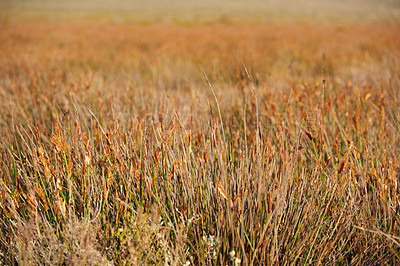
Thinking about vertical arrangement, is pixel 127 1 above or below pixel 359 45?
above

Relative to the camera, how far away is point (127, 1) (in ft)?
419

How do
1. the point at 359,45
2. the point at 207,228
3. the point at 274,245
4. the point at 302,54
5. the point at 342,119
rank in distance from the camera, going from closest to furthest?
the point at 274,245, the point at 207,228, the point at 342,119, the point at 302,54, the point at 359,45

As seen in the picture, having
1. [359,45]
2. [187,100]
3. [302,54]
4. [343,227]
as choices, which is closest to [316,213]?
[343,227]

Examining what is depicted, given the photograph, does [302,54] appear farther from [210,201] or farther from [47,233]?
[47,233]

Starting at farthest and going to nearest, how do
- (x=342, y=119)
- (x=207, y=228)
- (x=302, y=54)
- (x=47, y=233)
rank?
1. (x=302, y=54)
2. (x=342, y=119)
3. (x=207, y=228)
4. (x=47, y=233)

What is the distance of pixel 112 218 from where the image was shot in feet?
4.39

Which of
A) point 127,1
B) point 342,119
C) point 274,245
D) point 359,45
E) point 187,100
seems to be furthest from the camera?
point 127,1

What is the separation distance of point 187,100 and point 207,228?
2.34 meters

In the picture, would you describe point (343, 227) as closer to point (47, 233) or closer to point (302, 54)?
point (47, 233)

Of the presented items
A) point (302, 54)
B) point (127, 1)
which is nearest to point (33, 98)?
point (302, 54)

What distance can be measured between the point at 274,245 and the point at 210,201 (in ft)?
1.15

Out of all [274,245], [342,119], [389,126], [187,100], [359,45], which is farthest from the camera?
[359,45]

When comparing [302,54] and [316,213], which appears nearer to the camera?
[316,213]

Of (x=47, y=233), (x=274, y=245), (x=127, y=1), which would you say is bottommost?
(x=274, y=245)
